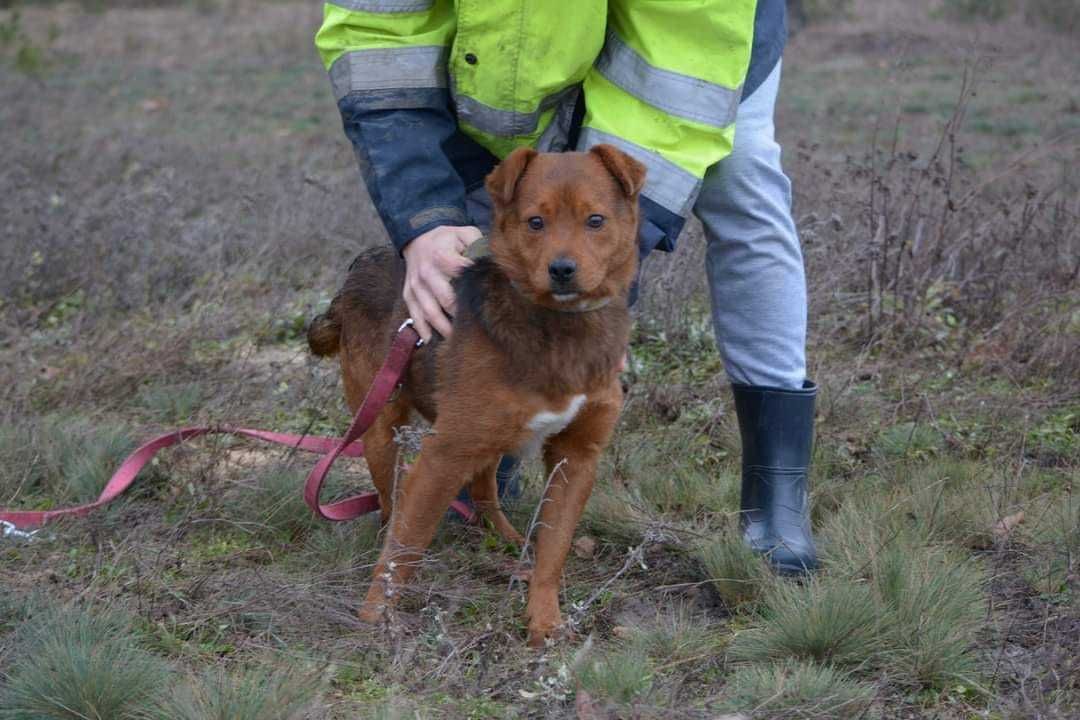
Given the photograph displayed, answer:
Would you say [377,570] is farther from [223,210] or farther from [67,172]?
[67,172]

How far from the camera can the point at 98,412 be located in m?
4.97

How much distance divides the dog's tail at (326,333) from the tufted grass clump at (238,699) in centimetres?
145

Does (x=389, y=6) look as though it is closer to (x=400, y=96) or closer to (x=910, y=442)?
(x=400, y=96)

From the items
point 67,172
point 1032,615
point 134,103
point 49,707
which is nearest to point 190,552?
point 49,707

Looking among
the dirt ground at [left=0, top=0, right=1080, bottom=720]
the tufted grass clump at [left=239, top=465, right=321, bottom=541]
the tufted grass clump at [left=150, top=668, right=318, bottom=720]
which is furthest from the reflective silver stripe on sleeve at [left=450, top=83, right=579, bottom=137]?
the tufted grass clump at [left=150, top=668, right=318, bottom=720]

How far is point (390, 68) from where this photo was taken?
3.31 metres

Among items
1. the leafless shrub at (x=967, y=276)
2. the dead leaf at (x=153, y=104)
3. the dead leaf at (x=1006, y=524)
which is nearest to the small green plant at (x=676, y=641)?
the dead leaf at (x=1006, y=524)

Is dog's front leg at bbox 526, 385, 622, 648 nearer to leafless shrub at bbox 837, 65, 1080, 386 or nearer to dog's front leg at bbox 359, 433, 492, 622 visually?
dog's front leg at bbox 359, 433, 492, 622

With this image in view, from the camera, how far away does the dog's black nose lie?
2.99 m

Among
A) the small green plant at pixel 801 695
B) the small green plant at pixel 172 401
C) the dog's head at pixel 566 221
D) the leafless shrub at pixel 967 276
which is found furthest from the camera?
the leafless shrub at pixel 967 276

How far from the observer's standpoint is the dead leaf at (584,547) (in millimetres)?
3846

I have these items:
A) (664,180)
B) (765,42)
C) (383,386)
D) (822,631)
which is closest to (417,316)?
(383,386)

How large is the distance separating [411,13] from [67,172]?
19.0ft

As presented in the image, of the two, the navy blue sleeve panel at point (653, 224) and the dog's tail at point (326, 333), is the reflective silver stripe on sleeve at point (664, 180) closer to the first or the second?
the navy blue sleeve panel at point (653, 224)
